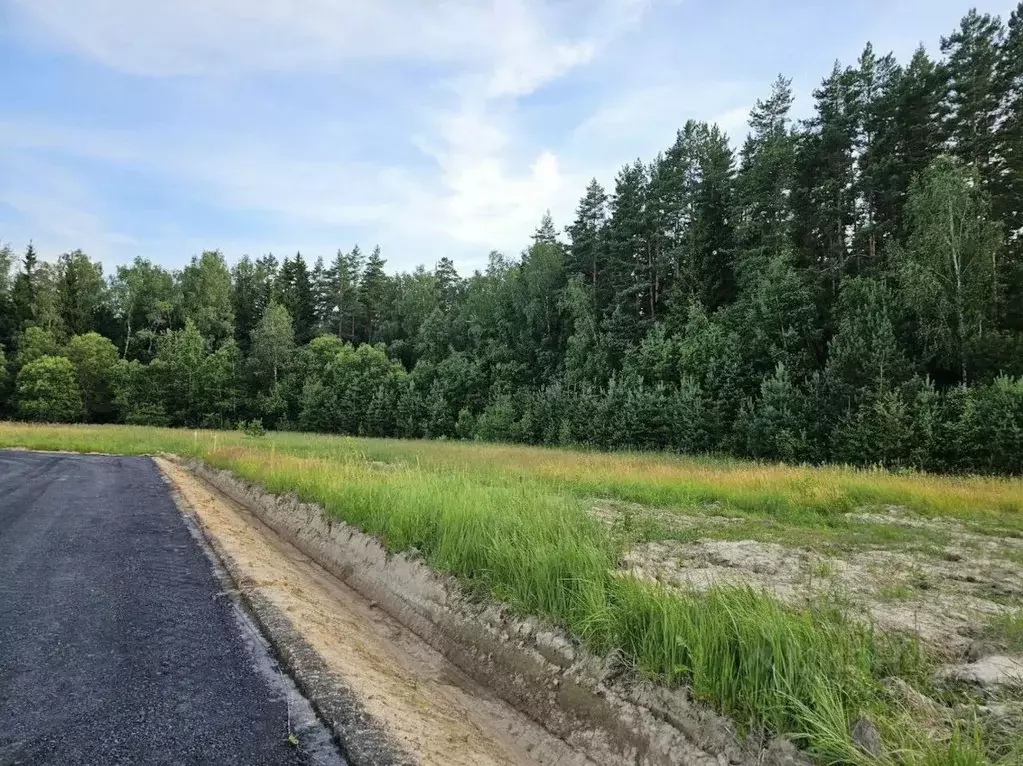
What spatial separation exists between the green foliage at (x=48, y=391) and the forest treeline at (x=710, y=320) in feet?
0.75

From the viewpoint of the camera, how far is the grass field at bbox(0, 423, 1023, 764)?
9.80 feet

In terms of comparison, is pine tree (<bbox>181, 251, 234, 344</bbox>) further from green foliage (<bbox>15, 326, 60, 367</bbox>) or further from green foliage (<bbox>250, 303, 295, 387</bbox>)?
green foliage (<bbox>15, 326, 60, 367</bbox>)

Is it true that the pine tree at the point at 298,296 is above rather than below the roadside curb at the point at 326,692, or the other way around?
above

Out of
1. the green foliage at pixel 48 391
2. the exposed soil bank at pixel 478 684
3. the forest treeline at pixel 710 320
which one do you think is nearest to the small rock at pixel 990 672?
the exposed soil bank at pixel 478 684

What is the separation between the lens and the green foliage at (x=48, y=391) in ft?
194

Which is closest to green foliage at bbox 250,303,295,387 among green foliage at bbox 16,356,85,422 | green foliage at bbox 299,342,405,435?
green foliage at bbox 299,342,405,435

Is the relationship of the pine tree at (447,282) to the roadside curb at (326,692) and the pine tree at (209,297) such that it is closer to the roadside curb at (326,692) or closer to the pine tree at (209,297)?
the pine tree at (209,297)

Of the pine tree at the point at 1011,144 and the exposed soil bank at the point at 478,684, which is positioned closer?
the exposed soil bank at the point at 478,684

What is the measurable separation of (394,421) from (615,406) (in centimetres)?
2779

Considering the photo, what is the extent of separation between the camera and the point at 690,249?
4584 centimetres

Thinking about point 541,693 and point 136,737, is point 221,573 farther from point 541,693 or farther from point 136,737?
point 541,693

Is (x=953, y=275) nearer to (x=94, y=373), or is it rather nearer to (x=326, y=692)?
(x=326, y=692)

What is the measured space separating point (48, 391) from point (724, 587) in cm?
7545

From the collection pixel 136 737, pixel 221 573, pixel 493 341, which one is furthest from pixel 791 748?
pixel 493 341
